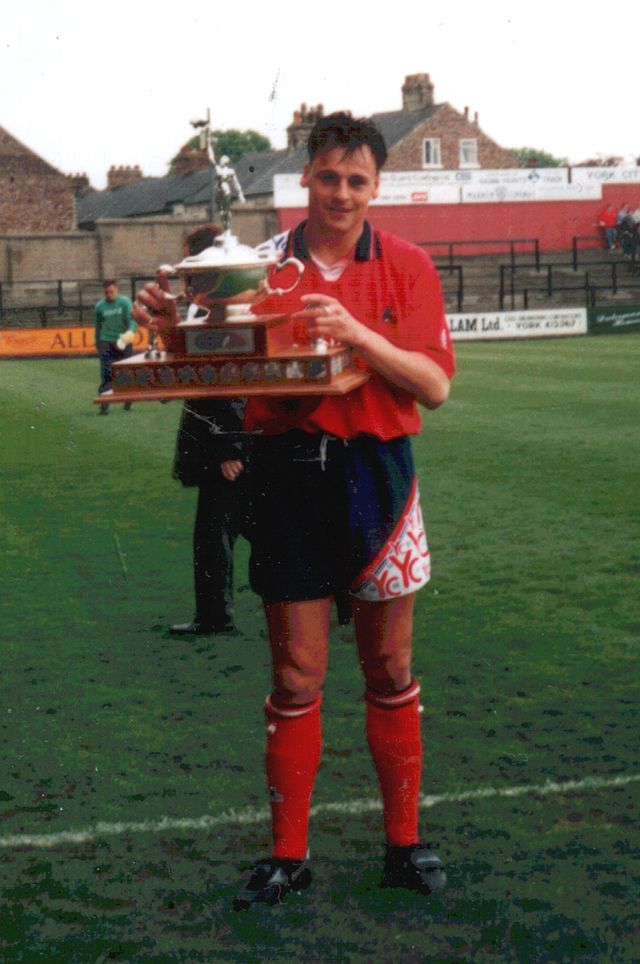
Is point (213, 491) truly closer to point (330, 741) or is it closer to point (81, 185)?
point (330, 741)

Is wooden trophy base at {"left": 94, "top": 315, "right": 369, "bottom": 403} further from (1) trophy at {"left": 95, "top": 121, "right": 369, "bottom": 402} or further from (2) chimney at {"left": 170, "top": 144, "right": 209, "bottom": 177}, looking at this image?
(2) chimney at {"left": 170, "top": 144, "right": 209, "bottom": 177}

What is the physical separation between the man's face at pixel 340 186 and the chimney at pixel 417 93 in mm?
71171

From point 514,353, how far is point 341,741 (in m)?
27.1

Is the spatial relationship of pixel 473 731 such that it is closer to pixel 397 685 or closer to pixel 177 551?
pixel 397 685

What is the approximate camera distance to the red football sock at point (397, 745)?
13.2 ft

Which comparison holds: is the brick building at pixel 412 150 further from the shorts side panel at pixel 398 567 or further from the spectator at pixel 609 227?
the shorts side panel at pixel 398 567

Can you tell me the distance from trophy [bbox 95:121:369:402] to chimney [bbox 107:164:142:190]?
96.5 m

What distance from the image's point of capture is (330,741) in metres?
5.50

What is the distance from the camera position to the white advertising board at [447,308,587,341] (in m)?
39.5

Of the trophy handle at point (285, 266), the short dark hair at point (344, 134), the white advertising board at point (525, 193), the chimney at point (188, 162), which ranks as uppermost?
the chimney at point (188, 162)

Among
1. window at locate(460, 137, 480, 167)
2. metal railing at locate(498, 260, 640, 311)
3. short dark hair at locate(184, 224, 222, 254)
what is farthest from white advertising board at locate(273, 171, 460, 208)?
short dark hair at locate(184, 224, 222, 254)

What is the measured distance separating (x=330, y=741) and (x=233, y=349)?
2293mm

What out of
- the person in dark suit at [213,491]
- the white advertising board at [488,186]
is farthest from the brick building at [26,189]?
the person in dark suit at [213,491]

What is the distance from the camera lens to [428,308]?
3.84 meters
